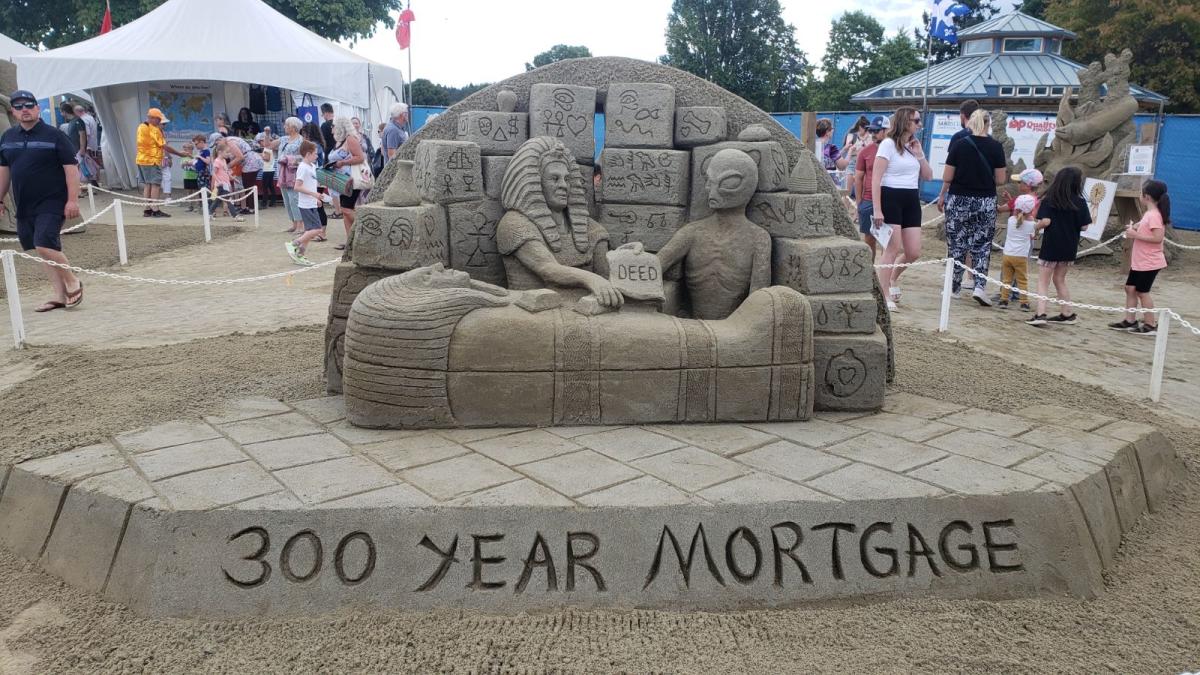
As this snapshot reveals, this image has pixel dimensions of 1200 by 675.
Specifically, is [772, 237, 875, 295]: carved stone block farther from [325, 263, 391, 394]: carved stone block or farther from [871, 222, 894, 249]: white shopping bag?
[871, 222, 894, 249]: white shopping bag

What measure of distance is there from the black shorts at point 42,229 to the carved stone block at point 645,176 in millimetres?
4692

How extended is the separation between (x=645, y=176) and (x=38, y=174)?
488 cm

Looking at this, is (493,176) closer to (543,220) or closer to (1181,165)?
(543,220)

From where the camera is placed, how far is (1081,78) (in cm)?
1136

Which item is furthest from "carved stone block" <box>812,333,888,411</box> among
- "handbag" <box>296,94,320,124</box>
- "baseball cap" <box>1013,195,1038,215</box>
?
"handbag" <box>296,94,320,124</box>

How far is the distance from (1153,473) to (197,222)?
13265 mm

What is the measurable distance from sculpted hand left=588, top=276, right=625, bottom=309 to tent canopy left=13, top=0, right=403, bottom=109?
12386 mm

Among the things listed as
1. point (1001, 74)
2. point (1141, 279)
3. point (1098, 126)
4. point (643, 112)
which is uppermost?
point (1001, 74)

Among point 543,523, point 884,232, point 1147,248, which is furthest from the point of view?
point 884,232

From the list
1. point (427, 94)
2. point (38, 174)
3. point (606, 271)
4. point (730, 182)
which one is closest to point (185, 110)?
point (38, 174)

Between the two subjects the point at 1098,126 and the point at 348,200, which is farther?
the point at 1098,126

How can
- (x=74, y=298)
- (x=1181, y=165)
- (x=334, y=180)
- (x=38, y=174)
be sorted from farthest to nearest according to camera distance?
(x=1181, y=165)
(x=334, y=180)
(x=74, y=298)
(x=38, y=174)

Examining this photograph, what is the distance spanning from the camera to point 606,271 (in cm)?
418

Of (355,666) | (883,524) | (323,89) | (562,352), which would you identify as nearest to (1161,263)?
(883,524)
